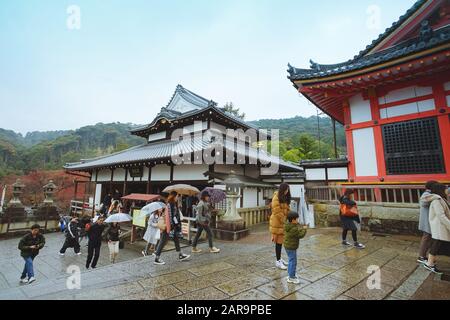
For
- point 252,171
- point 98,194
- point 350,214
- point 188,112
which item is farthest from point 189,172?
point 98,194

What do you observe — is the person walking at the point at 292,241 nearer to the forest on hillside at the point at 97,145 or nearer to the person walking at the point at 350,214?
the person walking at the point at 350,214

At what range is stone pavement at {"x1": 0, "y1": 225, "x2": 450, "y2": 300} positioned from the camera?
3.38 metres

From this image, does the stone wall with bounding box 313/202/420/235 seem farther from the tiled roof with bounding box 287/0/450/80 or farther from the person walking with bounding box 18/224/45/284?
the person walking with bounding box 18/224/45/284

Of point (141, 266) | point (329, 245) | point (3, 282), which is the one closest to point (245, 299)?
point (141, 266)

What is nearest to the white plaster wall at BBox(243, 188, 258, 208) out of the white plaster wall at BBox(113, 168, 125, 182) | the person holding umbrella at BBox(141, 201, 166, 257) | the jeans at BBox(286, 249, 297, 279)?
the person holding umbrella at BBox(141, 201, 166, 257)

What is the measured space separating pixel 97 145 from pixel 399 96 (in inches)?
3386

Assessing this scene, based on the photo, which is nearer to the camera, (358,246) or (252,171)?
(358,246)

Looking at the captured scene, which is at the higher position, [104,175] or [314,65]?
[314,65]

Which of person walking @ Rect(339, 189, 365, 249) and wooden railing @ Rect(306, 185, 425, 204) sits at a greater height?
wooden railing @ Rect(306, 185, 425, 204)

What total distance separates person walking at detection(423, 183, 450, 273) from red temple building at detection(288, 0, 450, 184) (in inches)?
152

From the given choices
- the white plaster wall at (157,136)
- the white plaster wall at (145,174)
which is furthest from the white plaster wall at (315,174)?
the white plaster wall at (157,136)

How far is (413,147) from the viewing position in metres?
7.53

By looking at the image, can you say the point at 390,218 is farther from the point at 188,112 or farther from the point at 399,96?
the point at 188,112
